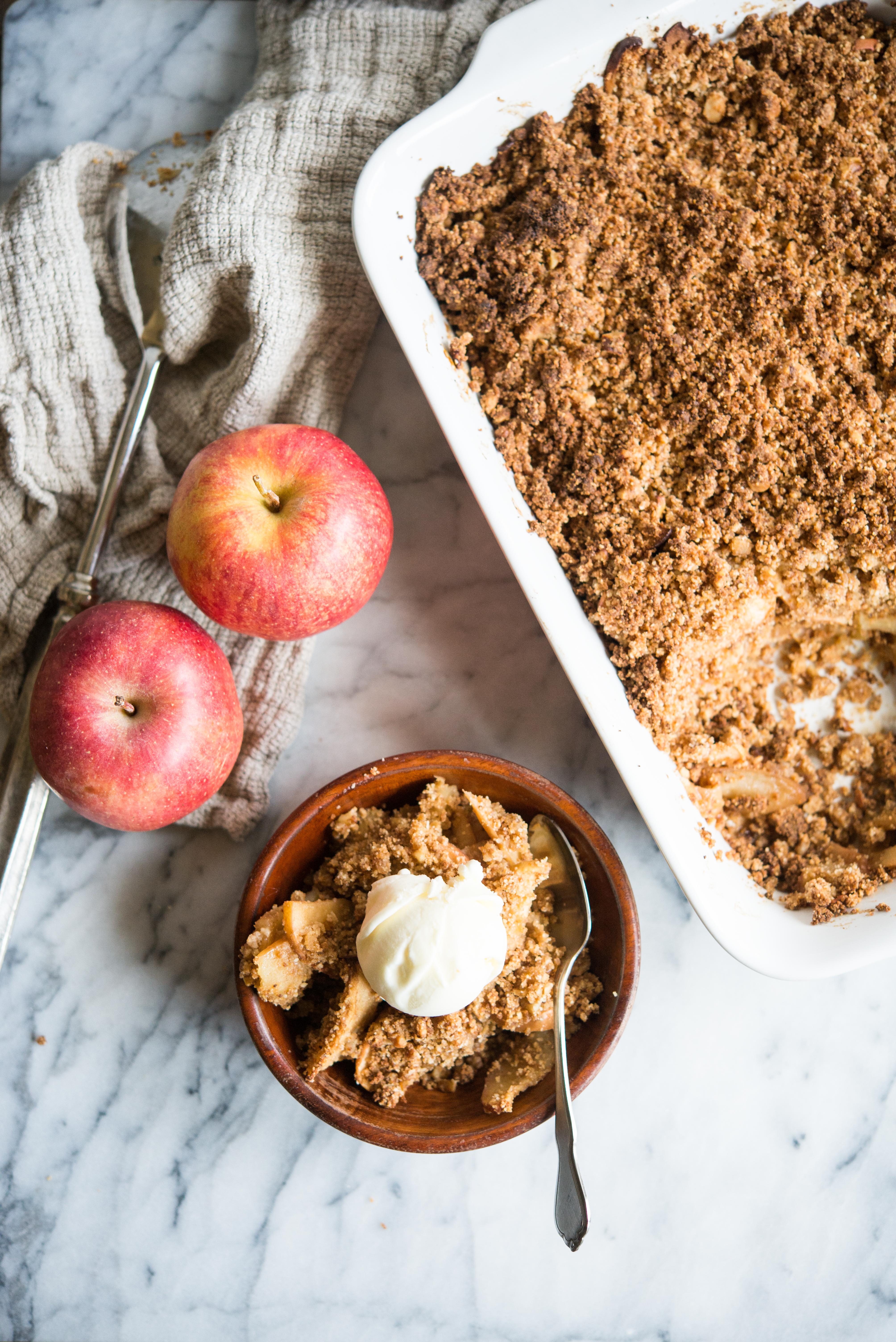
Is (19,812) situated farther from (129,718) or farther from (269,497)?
(269,497)

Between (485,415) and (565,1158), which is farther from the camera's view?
(485,415)

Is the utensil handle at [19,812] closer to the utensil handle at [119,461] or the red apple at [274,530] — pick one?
the utensil handle at [119,461]

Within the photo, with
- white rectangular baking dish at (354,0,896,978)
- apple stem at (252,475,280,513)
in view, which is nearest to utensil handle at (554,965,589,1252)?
white rectangular baking dish at (354,0,896,978)

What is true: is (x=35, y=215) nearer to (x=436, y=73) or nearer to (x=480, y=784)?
(x=436, y=73)

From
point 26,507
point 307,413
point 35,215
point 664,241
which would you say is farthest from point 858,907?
point 35,215

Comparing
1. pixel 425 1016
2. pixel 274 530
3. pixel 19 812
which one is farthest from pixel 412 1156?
pixel 274 530

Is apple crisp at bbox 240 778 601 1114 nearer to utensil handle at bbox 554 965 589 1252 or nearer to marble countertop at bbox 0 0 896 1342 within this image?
utensil handle at bbox 554 965 589 1252
